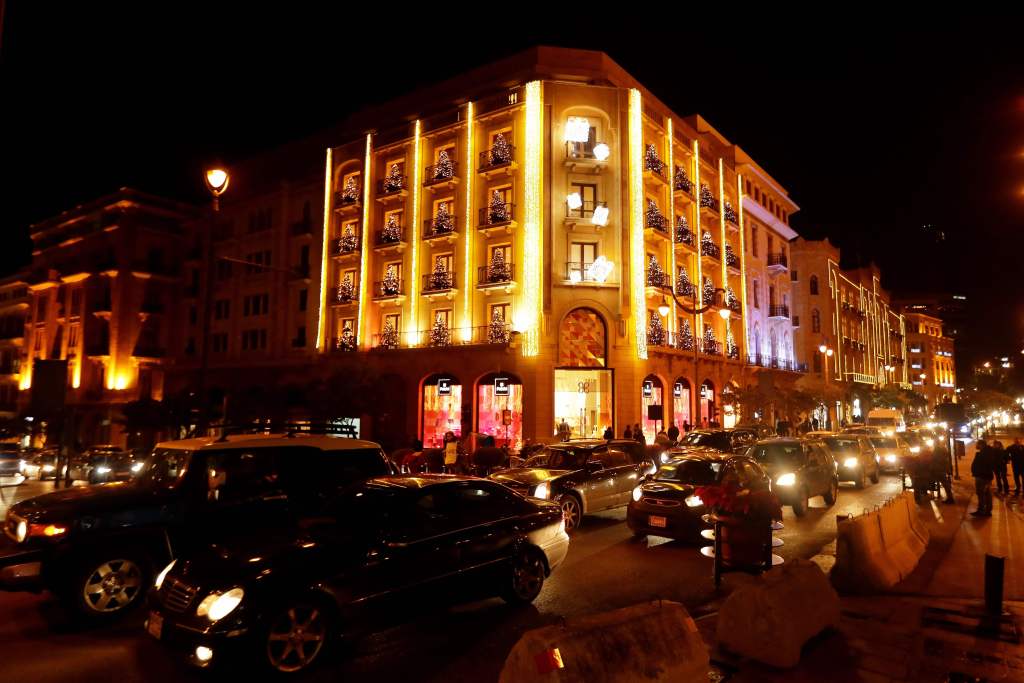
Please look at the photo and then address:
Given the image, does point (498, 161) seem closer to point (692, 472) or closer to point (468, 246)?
point (468, 246)

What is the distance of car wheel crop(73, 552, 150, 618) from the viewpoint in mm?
6969

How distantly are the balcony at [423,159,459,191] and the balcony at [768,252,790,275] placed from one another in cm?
2640

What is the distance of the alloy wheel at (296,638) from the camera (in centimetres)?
540

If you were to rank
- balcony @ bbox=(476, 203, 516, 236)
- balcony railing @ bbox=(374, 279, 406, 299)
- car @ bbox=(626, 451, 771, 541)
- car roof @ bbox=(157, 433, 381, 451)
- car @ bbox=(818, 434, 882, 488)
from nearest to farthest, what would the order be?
car roof @ bbox=(157, 433, 381, 451)
car @ bbox=(626, 451, 771, 541)
car @ bbox=(818, 434, 882, 488)
balcony @ bbox=(476, 203, 516, 236)
balcony railing @ bbox=(374, 279, 406, 299)

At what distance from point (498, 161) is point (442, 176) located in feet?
11.4

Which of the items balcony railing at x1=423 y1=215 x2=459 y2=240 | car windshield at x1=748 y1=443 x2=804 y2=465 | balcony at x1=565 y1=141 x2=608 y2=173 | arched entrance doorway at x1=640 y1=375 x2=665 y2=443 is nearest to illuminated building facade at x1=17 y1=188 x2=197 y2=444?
balcony railing at x1=423 y1=215 x2=459 y2=240

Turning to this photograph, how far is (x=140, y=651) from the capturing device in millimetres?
6230

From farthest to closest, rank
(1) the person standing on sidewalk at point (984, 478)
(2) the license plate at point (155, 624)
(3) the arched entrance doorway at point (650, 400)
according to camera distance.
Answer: (3) the arched entrance doorway at point (650, 400), (1) the person standing on sidewalk at point (984, 478), (2) the license plate at point (155, 624)

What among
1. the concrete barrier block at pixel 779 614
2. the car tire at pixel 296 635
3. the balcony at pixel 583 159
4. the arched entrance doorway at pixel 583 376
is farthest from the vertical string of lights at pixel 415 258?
the concrete barrier block at pixel 779 614

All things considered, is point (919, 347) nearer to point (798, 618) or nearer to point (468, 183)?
point (468, 183)

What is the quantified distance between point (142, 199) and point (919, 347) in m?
114

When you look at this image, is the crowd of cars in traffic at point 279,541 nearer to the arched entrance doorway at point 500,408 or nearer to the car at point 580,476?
the car at point 580,476

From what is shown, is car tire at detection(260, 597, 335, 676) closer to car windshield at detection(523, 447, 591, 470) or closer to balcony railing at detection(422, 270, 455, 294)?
car windshield at detection(523, 447, 591, 470)

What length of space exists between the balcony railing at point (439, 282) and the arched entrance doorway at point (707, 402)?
50.9ft
